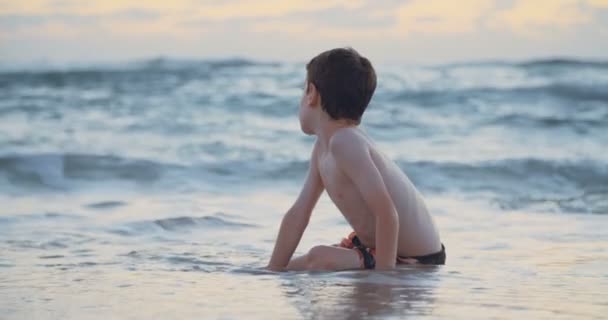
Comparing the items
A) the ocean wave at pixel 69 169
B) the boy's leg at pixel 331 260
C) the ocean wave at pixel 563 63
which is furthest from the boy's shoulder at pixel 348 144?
the ocean wave at pixel 563 63

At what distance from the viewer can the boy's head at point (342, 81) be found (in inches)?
139

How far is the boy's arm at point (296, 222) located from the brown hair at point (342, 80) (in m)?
0.27

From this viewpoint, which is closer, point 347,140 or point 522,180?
point 347,140

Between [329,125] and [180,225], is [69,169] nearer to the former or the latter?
[180,225]

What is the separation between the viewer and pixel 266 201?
6652 millimetres

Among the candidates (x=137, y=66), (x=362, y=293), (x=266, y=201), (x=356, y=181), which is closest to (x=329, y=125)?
(x=356, y=181)

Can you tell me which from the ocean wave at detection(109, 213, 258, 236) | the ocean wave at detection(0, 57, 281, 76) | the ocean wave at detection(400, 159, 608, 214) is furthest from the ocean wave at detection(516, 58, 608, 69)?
the ocean wave at detection(109, 213, 258, 236)

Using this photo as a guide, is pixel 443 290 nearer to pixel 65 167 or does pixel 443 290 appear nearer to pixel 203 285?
pixel 203 285

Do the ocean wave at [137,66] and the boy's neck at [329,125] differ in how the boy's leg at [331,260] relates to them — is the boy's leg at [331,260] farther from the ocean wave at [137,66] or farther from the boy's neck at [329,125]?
the ocean wave at [137,66]

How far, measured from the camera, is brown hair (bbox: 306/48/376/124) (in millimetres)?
3537

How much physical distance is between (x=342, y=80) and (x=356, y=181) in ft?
1.25

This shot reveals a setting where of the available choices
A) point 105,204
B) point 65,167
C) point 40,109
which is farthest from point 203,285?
point 40,109

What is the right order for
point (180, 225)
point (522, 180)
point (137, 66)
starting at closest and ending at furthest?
1. point (180, 225)
2. point (522, 180)
3. point (137, 66)

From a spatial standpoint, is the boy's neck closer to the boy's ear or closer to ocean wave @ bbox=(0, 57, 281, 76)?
the boy's ear
